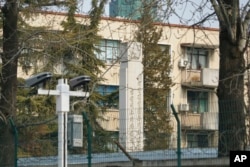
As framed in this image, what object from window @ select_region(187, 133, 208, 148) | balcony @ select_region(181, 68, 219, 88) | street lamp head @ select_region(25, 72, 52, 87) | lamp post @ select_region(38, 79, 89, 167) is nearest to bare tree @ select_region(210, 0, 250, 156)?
window @ select_region(187, 133, 208, 148)

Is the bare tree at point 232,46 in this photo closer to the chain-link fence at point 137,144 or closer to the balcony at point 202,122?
the chain-link fence at point 137,144

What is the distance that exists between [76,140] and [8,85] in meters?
6.20

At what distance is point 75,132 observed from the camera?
55.7ft

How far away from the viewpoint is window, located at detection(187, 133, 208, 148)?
16.1 metres

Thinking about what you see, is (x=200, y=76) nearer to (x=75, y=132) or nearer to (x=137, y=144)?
(x=137, y=144)

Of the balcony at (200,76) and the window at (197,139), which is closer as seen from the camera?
the window at (197,139)

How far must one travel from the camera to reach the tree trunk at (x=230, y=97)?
51.7 feet

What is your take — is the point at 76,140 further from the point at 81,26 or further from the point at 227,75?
the point at 81,26

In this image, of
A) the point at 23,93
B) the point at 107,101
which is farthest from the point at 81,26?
the point at 107,101

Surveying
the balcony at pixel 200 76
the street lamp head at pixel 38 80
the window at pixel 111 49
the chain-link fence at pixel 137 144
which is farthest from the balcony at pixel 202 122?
the balcony at pixel 200 76

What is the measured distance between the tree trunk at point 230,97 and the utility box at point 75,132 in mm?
2943

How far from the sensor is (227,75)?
18.5 metres

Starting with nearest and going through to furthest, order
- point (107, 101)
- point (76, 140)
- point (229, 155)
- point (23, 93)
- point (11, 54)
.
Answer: point (229, 155) < point (76, 140) < point (11, 54) < point (23, 93) < point (107, 101)

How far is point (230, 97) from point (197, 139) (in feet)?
6.73
